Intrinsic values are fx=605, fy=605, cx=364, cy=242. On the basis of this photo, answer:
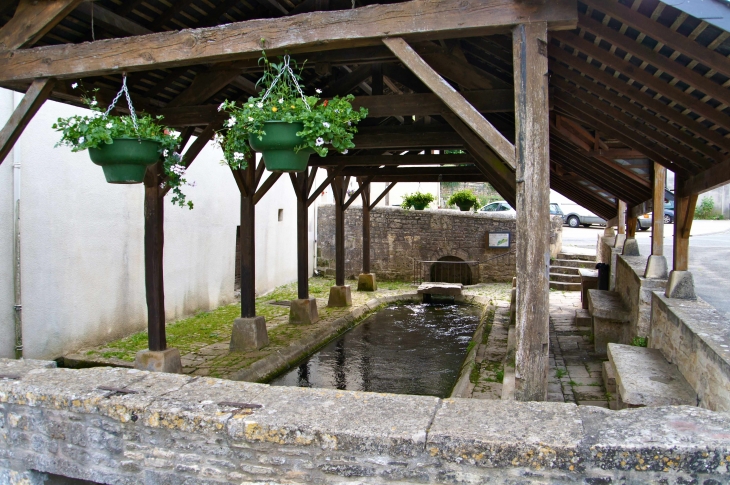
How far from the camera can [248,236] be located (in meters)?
7.66

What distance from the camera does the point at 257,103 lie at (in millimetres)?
3604

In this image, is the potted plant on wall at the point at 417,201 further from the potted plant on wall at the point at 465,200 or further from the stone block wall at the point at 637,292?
the stone block wall at the point at 637,292

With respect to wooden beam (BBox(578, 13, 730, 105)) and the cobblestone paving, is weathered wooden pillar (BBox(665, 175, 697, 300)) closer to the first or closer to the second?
the cobblestone paving

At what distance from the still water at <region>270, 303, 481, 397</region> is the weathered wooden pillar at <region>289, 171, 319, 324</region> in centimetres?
69

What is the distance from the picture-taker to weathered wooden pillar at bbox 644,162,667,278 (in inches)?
238

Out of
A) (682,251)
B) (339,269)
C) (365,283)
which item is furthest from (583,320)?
(365,283)

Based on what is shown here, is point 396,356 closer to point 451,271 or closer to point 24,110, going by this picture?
point 24,110

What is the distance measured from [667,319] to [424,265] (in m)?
11.1

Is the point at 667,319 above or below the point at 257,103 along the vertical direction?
below

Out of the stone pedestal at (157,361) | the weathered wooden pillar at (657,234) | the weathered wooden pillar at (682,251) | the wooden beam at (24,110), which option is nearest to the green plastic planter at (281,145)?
the wooden beam at (24,110)

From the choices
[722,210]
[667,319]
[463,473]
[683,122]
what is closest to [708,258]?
[667,319]

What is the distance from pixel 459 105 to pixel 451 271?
503 inches

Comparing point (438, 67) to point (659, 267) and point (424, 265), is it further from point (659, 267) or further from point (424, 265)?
point (424, 265)

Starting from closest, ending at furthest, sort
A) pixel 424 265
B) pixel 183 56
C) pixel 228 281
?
pixel 183 56, pixel 228 281, pixel 424 265
